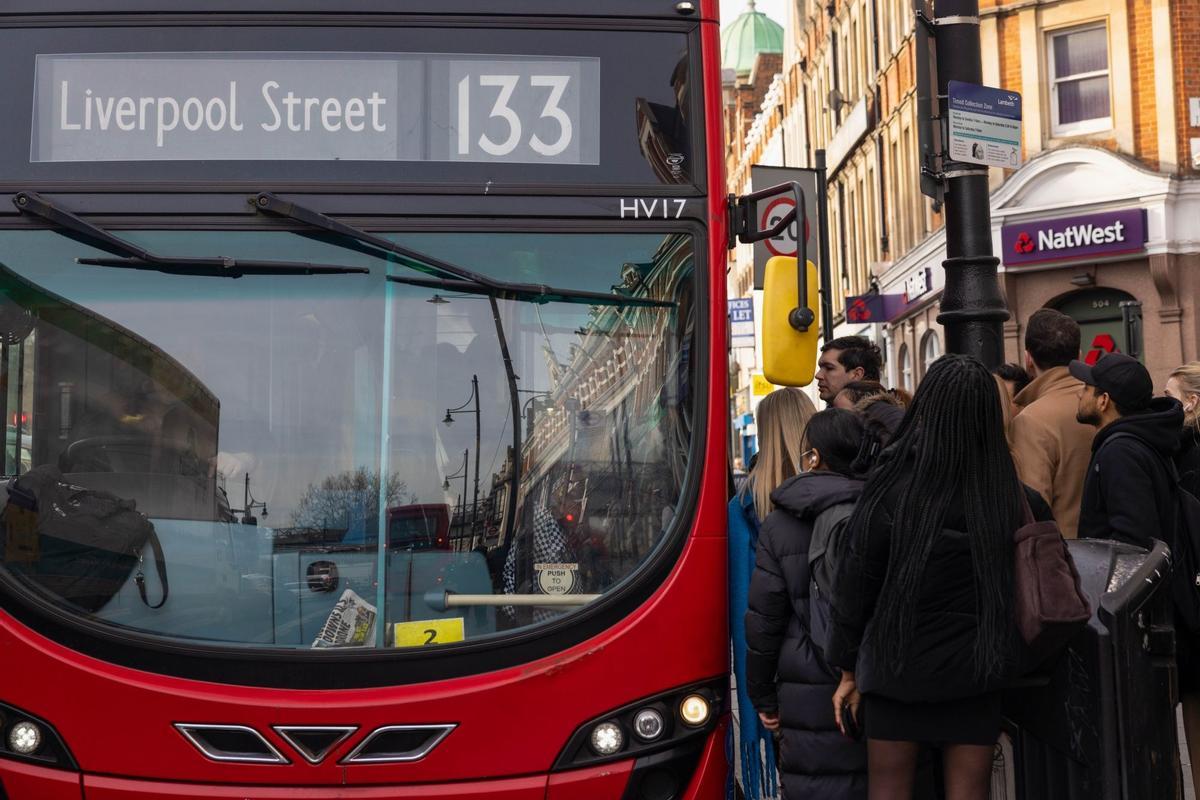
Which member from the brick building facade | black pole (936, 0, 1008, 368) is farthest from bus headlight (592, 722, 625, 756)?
the brick building facade

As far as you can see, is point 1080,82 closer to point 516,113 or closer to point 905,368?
point 905,368

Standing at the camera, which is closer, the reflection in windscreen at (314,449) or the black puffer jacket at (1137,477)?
the reflection in windscreen at (314,449)

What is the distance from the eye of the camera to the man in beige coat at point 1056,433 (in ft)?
19.9

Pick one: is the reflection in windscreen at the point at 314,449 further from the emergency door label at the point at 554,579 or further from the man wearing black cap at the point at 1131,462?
the man wearing black cap at the point at 1131,462

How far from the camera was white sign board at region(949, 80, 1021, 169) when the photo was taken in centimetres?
756

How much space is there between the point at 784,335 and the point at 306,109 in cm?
165

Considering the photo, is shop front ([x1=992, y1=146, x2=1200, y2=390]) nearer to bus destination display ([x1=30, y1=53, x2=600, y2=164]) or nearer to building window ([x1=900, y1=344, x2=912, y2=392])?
building window ([x1=900, y1=344, x2=912, y2=392])

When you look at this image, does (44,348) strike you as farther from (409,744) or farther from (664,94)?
(664,94)

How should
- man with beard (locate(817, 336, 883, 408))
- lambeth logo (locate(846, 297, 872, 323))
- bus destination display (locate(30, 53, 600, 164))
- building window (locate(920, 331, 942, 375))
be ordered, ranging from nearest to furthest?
bus destination display (locate(30, 53, 600, 164)) → man with beard (locate(817, 336, 883, 408)) → lambeth logo (locate(846, 297, 872, 323)) → building window (locate(920, 331, 942, 375))

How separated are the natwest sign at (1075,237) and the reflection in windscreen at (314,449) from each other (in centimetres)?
2011

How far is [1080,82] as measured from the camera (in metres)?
24.3

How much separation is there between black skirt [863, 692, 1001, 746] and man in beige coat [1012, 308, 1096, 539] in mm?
2187

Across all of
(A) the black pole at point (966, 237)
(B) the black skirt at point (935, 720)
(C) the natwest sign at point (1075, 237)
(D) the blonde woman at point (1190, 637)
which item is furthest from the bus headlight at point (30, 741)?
(C) the natwest sign at point (1075, 237)

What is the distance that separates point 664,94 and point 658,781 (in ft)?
6.96
